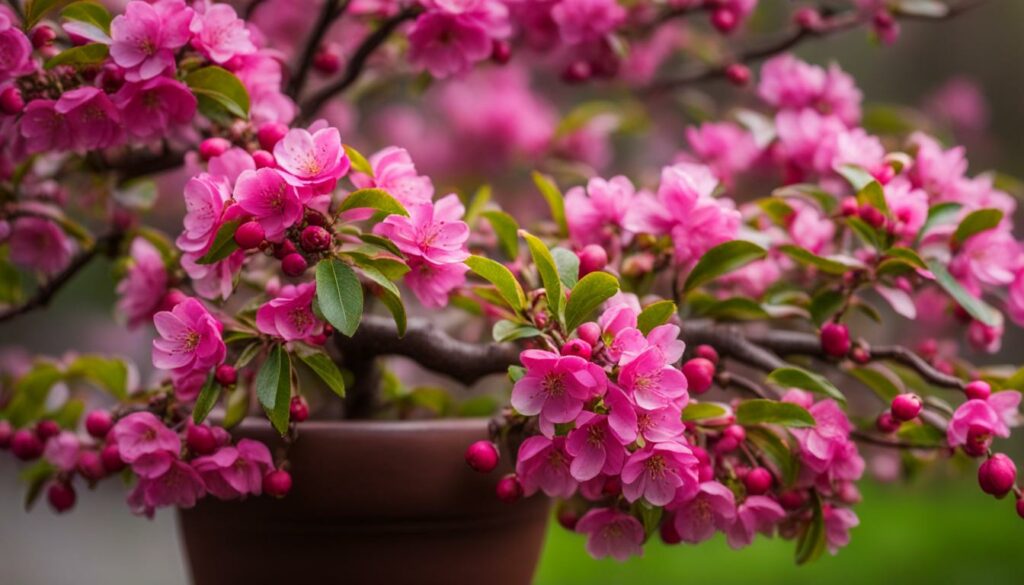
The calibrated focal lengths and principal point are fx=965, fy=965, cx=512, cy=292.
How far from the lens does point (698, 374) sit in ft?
2.54

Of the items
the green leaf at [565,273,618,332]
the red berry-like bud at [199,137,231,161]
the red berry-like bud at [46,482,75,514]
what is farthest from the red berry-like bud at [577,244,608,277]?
the red berry-like bud at [46,482,75,514]

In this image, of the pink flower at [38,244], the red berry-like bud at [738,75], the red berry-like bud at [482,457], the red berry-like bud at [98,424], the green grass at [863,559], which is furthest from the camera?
the green grass at [863,559]

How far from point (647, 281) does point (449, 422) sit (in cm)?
23

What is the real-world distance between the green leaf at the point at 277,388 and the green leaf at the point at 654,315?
0.27 m

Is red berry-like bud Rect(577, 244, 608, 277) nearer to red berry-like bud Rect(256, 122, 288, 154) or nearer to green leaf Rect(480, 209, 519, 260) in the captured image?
green leaf Rect(480, 209, 519, 260)

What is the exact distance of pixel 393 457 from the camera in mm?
855

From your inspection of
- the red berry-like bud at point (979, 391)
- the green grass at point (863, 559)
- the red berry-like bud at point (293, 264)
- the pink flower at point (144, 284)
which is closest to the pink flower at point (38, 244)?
the pink flower at point (144, 284)

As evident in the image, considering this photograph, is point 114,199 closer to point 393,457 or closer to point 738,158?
point 393,457

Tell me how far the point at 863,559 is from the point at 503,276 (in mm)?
1430

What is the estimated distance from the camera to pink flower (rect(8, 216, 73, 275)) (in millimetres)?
1016

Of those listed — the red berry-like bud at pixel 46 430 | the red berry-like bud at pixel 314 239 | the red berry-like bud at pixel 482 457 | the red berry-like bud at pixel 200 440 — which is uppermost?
the red berry-like bud at pixel 314 239

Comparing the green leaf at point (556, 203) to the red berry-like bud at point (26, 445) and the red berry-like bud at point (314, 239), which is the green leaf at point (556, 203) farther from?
the red berry-like bud at point (26, 445)

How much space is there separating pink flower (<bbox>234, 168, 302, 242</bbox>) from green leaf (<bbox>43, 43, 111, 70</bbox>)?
20cm

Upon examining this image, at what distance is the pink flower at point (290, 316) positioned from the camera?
724mm
